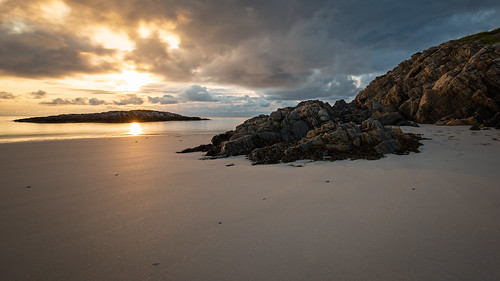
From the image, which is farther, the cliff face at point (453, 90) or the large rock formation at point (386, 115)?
the cliff face at point (453, 90)

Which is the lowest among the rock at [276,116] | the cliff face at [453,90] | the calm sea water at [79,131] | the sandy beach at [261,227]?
the sandy beach at [261,227]

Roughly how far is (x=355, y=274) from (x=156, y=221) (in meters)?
2.86

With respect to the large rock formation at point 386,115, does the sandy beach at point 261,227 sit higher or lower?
lower

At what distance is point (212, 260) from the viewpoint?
103 inches

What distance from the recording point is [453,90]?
66.6 feet

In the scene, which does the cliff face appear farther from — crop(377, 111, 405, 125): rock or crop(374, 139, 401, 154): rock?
crop(374, 139, 401, 154): rock

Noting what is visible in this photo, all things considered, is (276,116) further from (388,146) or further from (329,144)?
(388,146)

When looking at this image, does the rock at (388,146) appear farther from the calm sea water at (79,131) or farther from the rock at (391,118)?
the calm sea water at (79,131)

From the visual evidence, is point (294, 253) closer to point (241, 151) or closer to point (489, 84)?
point (241, 151)

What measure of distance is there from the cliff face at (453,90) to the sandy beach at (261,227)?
50.1 ft

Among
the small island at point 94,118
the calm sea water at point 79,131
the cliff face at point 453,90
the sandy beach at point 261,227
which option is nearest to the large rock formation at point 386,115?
the cliff face at point 453,90

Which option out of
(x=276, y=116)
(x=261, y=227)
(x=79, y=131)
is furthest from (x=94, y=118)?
(x=261, y=227)

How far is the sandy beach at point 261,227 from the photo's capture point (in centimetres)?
246

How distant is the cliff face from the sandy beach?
15.3m
